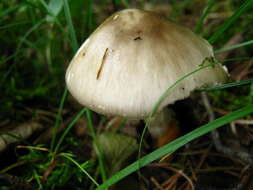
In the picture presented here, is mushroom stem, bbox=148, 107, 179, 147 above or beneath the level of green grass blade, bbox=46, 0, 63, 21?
beneath

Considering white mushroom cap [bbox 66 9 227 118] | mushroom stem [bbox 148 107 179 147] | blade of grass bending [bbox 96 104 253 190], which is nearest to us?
blade of grass bending [bbox 96 104 253 190]

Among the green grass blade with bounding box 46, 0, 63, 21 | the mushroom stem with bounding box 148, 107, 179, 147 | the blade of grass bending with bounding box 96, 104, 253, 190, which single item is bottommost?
the mushroom stem with bounding box 148, 107, 179, 147

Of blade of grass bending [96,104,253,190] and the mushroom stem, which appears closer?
blade of grass bending [96,104,253,190]

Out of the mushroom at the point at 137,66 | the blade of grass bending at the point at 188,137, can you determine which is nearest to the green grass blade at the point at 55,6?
the mushroom at the point at 137,66

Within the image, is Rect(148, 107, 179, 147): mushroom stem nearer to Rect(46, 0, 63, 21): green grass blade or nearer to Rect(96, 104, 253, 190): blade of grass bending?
Rect(96, 104, 253, 190): blade of grass bending

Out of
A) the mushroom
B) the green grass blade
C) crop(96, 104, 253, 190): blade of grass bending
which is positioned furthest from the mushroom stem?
the green grass blade

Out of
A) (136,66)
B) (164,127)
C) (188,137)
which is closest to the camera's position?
(188,137)

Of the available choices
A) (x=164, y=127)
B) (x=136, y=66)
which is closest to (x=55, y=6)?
(x=136, y=66)

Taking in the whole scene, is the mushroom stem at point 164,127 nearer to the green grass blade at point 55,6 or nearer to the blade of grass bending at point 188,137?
the blade of grass bending at point 188,137

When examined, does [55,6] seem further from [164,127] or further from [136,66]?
[164,127]

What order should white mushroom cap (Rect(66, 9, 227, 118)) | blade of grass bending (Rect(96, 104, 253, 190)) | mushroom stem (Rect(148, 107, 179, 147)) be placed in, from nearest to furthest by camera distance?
blade of grass bending (Rect(96, 104, 253, 190))
white mushroom cap (Rect(66, 9, 227, 118))
mushroom stem (Rect(148, 107, 179, 147))
